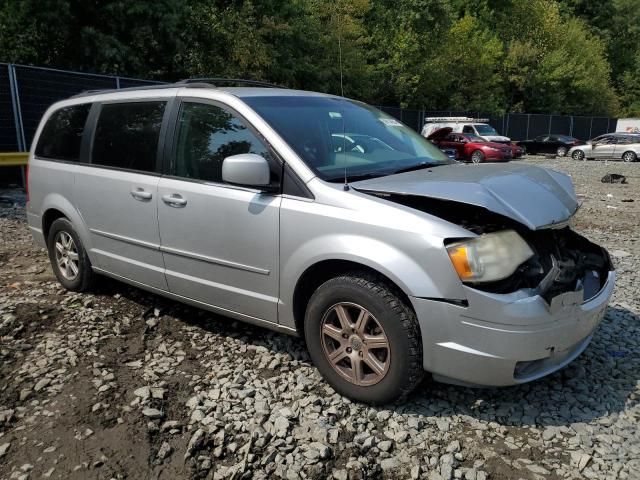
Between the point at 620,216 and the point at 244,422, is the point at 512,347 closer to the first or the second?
the point at 244,422

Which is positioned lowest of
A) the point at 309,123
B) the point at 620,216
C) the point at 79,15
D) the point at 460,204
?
the point at 620,216

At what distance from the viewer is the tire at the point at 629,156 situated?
85.3ft

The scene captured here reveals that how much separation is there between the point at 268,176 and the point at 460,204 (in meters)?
1.12

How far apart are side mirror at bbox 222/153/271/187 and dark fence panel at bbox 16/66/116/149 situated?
9.57 m

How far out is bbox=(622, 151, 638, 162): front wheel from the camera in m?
26.0

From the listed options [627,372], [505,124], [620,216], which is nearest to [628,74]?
[505,124]

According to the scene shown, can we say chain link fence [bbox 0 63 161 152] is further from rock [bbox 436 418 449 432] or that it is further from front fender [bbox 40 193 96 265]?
rock [bbox 436 418 449 432]

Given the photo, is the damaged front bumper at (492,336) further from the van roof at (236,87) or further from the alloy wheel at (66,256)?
the alloy wheel at (66,256)

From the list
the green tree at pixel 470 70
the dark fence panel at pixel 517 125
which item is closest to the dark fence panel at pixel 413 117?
the green tree at pixel 470 70

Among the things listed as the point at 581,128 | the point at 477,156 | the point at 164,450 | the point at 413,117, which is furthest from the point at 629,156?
the point at 164,450

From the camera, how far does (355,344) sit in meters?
2.97

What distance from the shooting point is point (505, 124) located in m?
39.1

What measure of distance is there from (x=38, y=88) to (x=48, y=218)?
24.6ft

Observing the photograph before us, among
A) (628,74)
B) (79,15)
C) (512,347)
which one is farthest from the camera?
(628,74)
